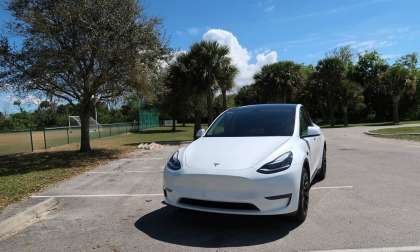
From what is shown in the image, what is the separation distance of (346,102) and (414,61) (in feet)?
66.5

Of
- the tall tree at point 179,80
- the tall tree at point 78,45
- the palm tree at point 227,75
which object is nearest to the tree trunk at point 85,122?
the tall tree at point 78,45

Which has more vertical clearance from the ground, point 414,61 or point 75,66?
point 414,61

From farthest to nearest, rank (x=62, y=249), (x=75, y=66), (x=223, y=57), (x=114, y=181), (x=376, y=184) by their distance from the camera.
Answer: (x=223, y=57) < (x=75, y=66) < (x=114, y=181) < (x=376, y=184) < (x=62, y=249)

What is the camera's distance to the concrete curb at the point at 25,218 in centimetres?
498

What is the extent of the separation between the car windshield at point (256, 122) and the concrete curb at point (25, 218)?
287 centimetres

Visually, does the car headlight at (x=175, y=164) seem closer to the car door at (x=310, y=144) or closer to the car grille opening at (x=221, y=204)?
the car grille opening at (x=221, y=204)

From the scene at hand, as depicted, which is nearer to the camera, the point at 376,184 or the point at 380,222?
the point at 380,222

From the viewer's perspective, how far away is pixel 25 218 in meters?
5.48

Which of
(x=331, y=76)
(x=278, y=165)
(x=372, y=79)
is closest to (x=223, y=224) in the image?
(x=278, y=165)

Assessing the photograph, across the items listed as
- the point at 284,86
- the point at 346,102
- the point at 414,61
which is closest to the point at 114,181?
the point at 284,86

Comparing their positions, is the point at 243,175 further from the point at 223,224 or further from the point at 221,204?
the point at 223,224

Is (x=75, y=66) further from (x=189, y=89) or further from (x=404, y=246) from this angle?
(x=404, y=246)

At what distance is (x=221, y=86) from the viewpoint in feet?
81.2

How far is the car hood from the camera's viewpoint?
459cm
